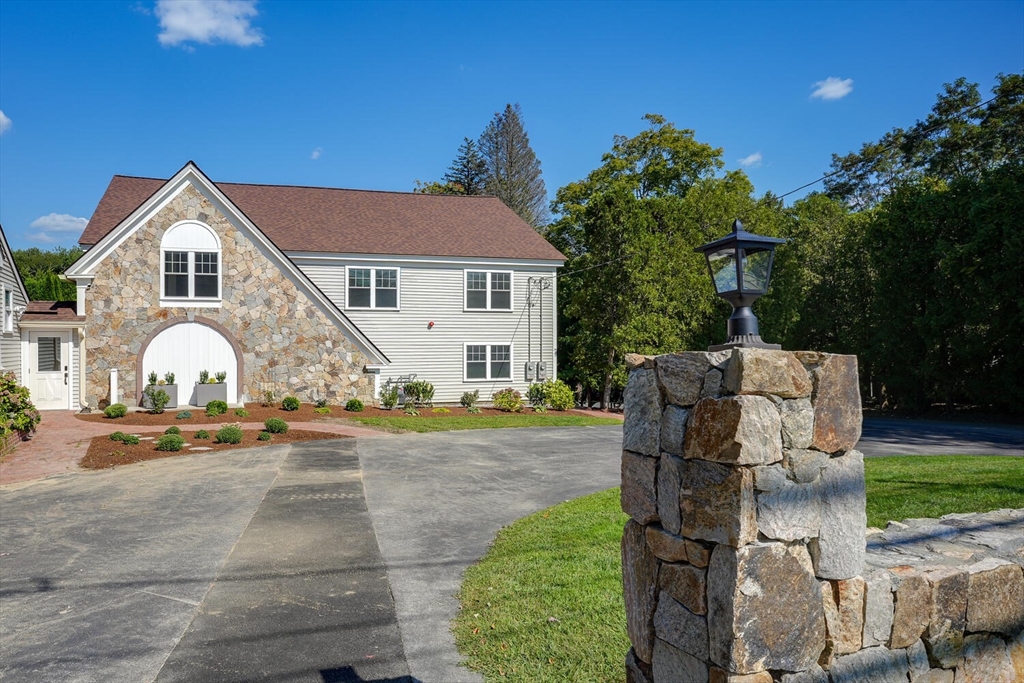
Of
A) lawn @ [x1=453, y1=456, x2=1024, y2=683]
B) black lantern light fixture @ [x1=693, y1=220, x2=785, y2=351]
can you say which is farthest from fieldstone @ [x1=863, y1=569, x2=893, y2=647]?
lawn @ [x1=453, y1=456, x2=1024, y2=683]

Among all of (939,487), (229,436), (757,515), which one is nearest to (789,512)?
(757,515)

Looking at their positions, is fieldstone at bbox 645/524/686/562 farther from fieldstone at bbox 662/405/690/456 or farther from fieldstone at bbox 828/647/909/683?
fieldstone at bbox 828/647/909/683

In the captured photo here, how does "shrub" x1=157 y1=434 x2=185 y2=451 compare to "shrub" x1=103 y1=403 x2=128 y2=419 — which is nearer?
"shrub" x1=157 y1=434 x2=185 y2=451

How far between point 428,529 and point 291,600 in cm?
254

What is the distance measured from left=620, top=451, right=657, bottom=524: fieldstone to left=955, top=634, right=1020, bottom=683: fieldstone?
177 cm

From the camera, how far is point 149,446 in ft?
46.3

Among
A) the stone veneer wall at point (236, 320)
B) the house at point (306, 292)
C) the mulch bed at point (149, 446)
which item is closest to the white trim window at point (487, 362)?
the house at point (306, 292)

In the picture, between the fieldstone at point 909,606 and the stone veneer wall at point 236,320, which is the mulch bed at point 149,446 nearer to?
the stone veneer wall at point 236,320

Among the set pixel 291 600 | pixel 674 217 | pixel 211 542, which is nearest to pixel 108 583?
pixel 211 542

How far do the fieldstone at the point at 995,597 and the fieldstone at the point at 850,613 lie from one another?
813mm

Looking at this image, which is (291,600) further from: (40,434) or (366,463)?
(40,434)

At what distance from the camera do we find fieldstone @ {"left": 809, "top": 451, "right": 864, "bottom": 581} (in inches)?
116

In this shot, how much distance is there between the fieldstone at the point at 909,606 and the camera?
3166 millimetres

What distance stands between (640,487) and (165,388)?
19.6 m
